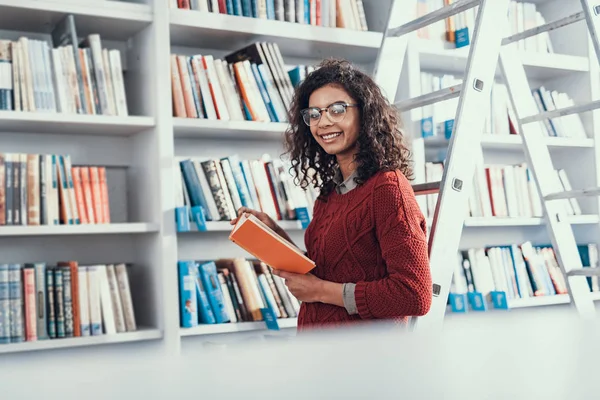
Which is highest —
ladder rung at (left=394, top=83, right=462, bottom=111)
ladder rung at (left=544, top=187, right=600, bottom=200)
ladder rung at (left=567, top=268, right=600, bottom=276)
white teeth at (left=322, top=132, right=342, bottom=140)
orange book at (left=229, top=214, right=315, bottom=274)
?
ladder rung at (left=394, top=83, right=462, bottom=111)

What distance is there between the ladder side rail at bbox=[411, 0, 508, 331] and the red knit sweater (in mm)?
163

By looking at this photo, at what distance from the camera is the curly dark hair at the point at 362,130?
1.58 meters

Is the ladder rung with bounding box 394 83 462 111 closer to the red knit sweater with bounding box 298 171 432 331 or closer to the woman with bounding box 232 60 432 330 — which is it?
the woman with bounding box 232 60 432 330

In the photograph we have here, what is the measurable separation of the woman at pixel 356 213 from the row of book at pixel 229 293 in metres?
0.77

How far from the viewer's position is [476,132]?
5.78ft

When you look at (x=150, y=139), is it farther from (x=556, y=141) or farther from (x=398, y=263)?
(x=556, y=141)

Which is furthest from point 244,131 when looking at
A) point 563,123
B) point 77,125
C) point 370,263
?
point 563,123

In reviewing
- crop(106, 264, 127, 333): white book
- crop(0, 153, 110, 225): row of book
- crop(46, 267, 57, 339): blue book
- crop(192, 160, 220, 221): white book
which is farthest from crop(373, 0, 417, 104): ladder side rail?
crop(46, 267, 57, 339): blue book

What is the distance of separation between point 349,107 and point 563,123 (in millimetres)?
2127

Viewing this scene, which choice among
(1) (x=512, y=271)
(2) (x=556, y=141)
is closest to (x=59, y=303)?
(1) (x=512, y=271)

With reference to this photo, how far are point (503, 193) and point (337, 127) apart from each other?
1806 millimetres

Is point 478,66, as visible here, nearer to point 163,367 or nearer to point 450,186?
point 450,186

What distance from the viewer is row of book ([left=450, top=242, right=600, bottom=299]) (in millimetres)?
3121

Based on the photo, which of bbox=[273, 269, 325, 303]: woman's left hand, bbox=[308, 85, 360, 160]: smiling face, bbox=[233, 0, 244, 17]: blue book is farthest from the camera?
bbox=[233, 0, 244, 17]: blue book
